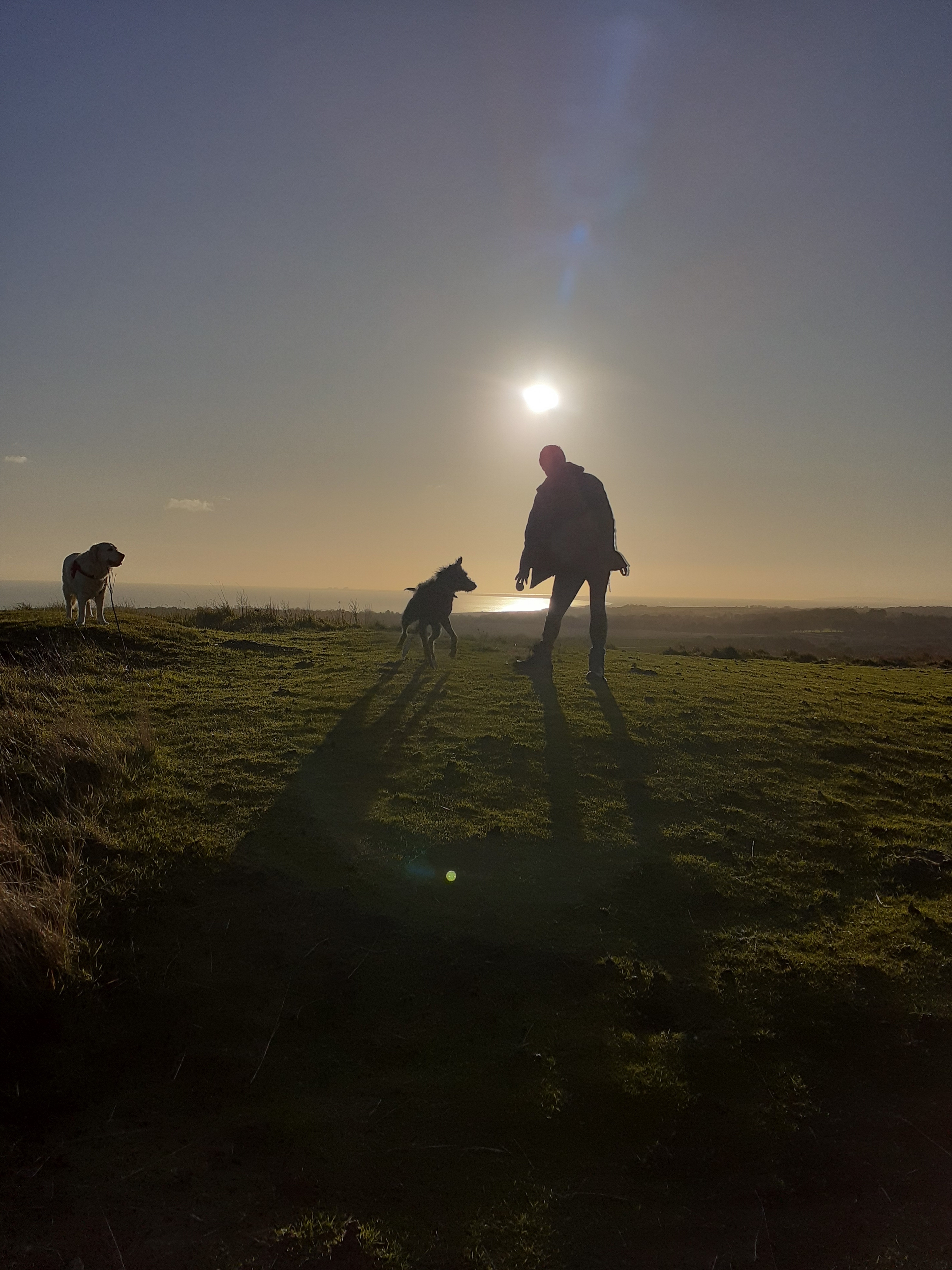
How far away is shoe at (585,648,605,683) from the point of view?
11.8 meters

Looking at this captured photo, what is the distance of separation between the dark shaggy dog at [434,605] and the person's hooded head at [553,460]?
2.61 metres

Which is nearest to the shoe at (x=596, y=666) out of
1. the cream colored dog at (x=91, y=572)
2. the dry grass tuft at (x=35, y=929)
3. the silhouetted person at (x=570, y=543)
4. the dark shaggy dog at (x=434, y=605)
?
the silhouetted person at (x=570, y=543)

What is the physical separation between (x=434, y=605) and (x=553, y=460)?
3613 millimetres

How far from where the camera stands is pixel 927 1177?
9.55 feet

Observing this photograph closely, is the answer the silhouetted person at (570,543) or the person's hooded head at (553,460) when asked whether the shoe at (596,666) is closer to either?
the silhouetted person at (570,543)

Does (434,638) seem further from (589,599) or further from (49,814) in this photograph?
(49,814)

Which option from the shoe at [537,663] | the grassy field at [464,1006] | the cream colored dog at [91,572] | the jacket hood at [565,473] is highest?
the jacket hood at [565,473]

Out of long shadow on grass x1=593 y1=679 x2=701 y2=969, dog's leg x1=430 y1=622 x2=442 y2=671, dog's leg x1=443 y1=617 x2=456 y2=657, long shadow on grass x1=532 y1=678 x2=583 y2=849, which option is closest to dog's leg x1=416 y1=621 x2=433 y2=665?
dog's leg x1=430 y1=622 x2=442 y2=671

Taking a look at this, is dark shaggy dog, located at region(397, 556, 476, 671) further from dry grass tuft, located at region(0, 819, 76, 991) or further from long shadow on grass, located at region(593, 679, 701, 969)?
dry grass tuft, located at region(0, 819, 76, 991)

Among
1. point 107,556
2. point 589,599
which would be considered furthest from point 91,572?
point 589,599

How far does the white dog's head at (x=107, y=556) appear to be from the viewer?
1398 cm

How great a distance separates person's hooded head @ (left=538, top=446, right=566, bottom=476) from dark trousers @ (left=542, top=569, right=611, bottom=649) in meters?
1.92

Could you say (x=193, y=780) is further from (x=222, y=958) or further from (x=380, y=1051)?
(x=380, y=1051)

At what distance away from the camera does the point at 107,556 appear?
14.0 metres
